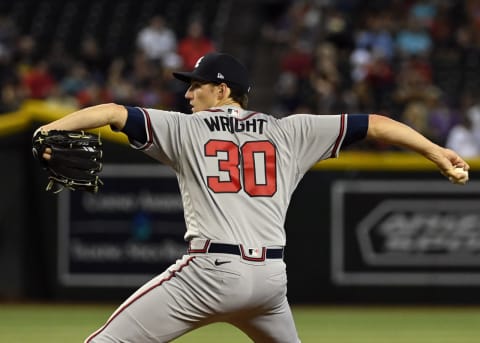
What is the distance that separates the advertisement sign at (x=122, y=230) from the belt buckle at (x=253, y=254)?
7.48 meters

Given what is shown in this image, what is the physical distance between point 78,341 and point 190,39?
9.01 meters

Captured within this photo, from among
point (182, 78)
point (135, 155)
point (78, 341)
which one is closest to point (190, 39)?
point (135, 155)

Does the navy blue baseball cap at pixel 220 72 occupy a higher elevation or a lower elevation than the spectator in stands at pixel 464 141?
higher

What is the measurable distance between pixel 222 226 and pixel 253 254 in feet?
0.63


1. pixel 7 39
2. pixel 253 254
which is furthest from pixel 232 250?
pixel 7 39

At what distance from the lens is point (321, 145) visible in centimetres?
559

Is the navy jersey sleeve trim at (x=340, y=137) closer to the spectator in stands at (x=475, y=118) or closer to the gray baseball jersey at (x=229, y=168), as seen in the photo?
the gray baseball jersey at (x=229, y=168)

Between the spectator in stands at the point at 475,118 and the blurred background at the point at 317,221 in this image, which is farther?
the spectator in stands at the point at 475,118

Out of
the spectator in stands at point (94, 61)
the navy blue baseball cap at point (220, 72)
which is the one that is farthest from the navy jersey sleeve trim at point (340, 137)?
the spectator in stands at point (94, 61)

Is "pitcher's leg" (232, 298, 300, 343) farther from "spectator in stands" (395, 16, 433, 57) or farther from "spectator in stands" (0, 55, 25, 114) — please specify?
"spectator in stands" (395, 16, 433, 57)

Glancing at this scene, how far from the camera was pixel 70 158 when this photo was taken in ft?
17.2

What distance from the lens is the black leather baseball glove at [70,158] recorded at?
16.8 ft

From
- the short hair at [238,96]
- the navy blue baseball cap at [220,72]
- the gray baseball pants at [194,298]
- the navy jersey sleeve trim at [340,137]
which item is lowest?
the gray baseball pants at [194,298]

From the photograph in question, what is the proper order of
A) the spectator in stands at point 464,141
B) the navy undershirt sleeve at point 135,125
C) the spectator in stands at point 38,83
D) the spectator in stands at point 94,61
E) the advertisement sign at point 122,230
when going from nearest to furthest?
the navy undershirt sleeve at point 135,125
the advertisement sign at point 122,230
the spectator in stands at point 464,141
the spectator in stands at point 38,83
the spectator in stands at point 94,61
